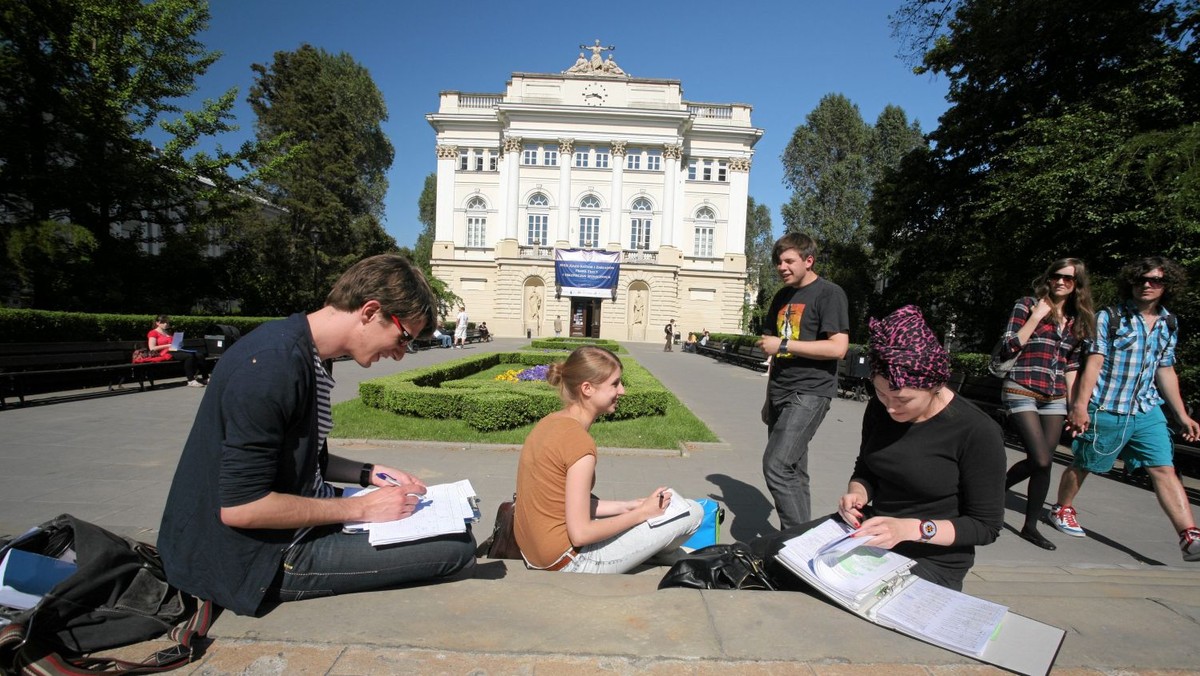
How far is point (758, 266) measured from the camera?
6106 cm

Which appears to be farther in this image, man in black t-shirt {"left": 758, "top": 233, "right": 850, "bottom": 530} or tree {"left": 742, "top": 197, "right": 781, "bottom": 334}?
tree {"left": 742, "top": 197, "right": 781, "bottom": 334}

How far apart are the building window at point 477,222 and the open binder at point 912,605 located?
4659 centimetres

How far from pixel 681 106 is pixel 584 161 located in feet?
28.0

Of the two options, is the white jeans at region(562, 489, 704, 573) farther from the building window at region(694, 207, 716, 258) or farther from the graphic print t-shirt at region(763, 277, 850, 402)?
the building window at region(694, 207, 716, 258)

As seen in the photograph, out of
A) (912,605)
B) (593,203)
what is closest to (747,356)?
(912,605)

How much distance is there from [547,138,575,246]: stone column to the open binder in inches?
1722

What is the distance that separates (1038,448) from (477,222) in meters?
45.8

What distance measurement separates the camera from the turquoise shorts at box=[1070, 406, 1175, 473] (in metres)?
4.17

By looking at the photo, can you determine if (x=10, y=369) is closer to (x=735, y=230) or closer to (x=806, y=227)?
(x=806, y=227)

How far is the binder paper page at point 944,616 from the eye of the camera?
1909 mm

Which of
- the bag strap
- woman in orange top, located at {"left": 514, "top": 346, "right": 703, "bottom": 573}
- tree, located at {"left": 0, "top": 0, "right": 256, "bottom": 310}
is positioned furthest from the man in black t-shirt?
tree, located at {"left": 0, "top": 0, "right": 256, "bottom": 310}

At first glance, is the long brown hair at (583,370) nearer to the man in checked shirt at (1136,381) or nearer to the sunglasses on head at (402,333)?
the sunglasses on head at (402,333)

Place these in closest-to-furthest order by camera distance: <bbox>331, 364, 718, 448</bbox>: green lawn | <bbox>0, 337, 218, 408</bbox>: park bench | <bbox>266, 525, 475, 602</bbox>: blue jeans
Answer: <bbox>266, 525, 475, 602</bbox>: blue jeans → <bbox>331, 364, 718, 448</bbox>: green lawn → <bbox>0, 337, 218, 408</bbox>: park bench

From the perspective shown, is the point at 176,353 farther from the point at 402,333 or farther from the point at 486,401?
the point at 402,333
